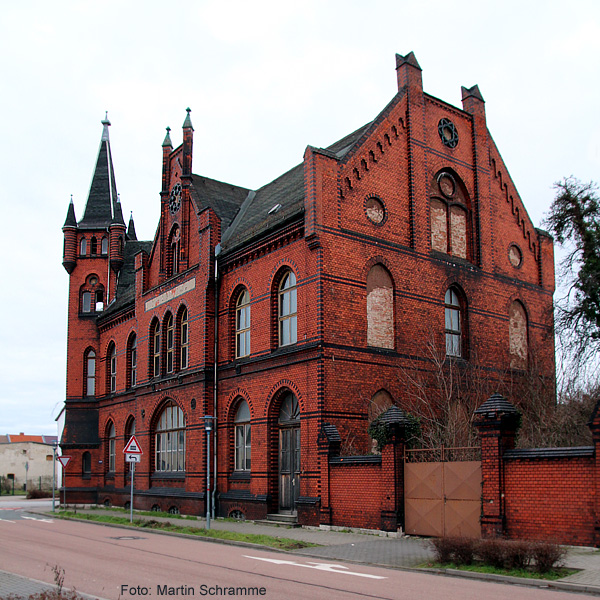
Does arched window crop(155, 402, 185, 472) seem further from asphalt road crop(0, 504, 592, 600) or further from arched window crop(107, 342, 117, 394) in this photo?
asphalt road crop(0, 504, 592, 600)

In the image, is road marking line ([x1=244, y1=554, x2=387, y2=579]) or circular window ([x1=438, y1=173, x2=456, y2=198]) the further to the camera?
circular window ([x1=438, y1=173, x2=456, y2=198])

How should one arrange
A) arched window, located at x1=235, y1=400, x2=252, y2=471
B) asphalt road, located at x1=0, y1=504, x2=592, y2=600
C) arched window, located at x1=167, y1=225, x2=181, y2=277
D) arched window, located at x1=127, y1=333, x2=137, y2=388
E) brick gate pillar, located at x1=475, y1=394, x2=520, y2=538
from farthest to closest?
1. arched window, located at x1=127, y1=333, x2=137, y2=388
2. arched window, located at x1=167, y1=225, x2=181, y2=277
3. arched window, located at x1=235, y1=400, x2=252, y2=471
4. brick gate pillar, located at x1=475, y1=394, x2=520, y2=538
5. asphalt road, located at x1=0, y1=504, x2=592, y2=600

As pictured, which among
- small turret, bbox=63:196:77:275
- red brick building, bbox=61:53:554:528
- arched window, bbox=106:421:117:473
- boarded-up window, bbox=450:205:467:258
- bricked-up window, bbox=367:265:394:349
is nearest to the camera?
red brick building, bbox=61:53:554:528

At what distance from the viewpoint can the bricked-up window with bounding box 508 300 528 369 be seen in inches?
1058

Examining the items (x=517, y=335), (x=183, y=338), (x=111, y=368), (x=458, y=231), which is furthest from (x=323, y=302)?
(x=111, y=368)

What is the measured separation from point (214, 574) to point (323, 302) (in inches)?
412

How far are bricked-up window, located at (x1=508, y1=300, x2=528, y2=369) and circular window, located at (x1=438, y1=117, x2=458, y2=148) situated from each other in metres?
6.59

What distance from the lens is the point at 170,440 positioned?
2956cm

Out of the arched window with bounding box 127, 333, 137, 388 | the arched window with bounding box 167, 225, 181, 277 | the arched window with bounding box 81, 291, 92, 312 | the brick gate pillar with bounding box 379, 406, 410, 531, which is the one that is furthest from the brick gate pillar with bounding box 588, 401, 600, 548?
the arched window with bounding box 81, 291, 92, 312

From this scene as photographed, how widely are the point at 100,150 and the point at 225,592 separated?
126 feet

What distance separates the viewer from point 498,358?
85.4ft

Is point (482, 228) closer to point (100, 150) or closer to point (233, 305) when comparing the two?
point (233, 305)

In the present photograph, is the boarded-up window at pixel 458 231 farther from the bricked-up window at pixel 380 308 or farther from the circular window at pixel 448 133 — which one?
the bricked-up window at pixel 380 308

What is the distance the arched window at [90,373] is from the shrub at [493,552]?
3098 cm
